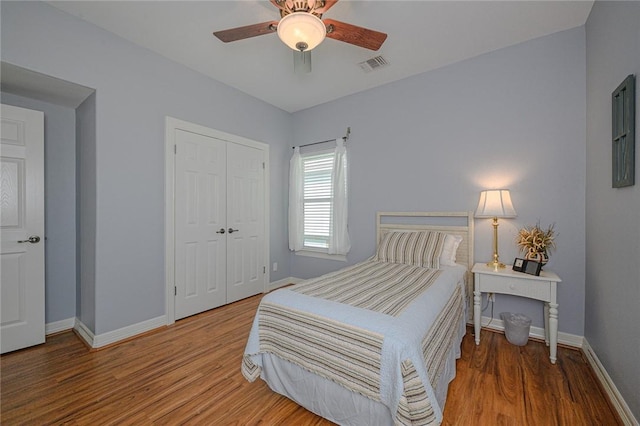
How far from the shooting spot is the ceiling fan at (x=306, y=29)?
62.7 inches

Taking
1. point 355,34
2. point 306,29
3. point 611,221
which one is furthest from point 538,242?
point 306,29

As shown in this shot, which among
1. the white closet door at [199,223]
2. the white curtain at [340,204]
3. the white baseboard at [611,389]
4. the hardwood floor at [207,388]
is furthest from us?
the white curtain at [340,204]

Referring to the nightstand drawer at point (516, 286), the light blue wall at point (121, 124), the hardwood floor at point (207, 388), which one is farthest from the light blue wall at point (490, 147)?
the light blue wall at point (121, 124)

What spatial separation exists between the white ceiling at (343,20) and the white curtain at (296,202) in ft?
4.07

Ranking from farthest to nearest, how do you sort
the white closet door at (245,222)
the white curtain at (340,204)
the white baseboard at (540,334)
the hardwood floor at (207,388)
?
1. the white curtain at (340,204)
2. the white closet door at (245,222)
3. the white baseboard at (540,334)
4. the hardwood floor at (207,388)

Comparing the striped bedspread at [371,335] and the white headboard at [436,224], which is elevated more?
the white headboard at [436,224]

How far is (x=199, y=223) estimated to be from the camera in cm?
308

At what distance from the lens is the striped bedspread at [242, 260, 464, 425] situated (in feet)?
3.87

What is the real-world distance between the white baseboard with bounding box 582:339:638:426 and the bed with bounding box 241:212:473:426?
0.85 m

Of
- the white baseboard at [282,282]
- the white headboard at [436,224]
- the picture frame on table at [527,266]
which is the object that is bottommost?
the white baseboard at [282,282]

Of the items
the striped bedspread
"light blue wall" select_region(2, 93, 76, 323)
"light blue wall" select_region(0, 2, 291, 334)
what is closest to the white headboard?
the striped bedspread

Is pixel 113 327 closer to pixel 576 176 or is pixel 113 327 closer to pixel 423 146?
pixel 423 146

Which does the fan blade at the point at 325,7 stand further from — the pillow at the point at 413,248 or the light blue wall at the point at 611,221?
the pillow at the point at 413,248

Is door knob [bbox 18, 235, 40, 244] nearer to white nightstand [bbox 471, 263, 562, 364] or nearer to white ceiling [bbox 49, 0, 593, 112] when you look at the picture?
white ceiling [bbox 49, 0, 593, 112]
